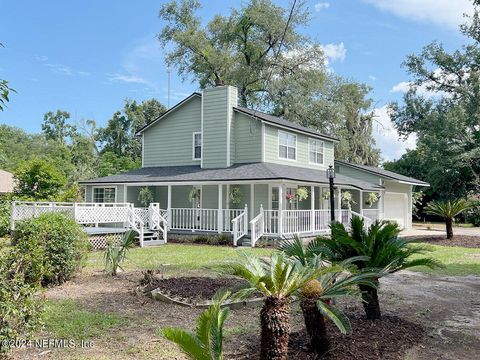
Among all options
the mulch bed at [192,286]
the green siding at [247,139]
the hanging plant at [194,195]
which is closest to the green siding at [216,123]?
the green siding at [247,139]

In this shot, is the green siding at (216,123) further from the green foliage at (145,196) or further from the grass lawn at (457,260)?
the grass lawn at (457,260)

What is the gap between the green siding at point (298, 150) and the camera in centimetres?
2033

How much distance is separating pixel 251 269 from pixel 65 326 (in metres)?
3.18

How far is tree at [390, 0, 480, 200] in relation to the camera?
34125mm

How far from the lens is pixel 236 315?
21.8 feet

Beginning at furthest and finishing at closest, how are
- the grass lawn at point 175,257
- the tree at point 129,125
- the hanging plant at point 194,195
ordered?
1. the tree at point 129,125
2. the hanging plant at point 194,195
3. the grass lawn at point 175,257

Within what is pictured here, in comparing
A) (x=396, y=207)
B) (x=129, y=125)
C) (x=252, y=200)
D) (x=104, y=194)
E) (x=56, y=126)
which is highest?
(x=56, y=126)

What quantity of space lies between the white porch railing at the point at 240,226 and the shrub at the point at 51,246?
8473 mm

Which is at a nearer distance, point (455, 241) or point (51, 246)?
point (51, 246)

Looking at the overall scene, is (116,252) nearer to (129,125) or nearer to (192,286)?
(192,286)

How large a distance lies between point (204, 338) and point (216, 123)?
17829mm

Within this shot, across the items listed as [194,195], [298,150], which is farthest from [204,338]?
[298,150]

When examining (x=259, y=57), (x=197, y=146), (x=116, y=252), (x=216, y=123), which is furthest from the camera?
(x=259, y=57)

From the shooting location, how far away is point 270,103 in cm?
3528
